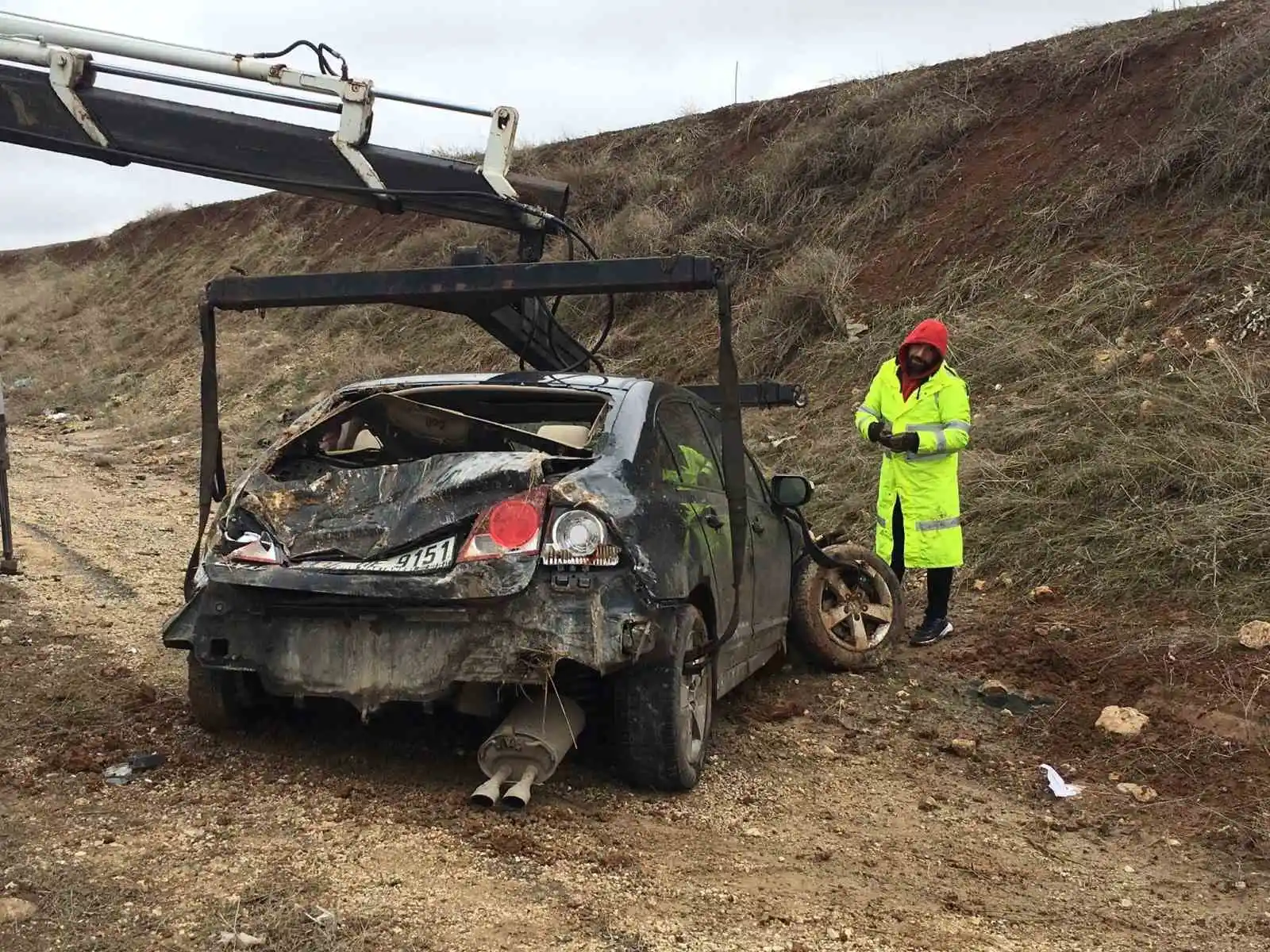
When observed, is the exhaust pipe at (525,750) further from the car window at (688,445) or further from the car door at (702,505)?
the car window at (688,445)

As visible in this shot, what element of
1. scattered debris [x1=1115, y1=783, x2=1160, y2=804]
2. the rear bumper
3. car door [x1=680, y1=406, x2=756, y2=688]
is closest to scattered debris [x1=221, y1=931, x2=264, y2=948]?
the rear bumper

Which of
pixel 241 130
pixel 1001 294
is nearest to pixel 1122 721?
pixel 241 130

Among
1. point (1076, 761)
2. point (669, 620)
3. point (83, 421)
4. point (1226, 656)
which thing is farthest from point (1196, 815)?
point (83, 421)

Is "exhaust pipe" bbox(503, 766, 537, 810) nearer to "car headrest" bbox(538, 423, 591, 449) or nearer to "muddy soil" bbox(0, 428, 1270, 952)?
"muddy soil" bbox(0, 428, 1270, 952)

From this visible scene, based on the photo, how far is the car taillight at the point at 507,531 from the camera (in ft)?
12.8

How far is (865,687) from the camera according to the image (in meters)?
6.11

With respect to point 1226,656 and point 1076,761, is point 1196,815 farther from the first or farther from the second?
point 1226,656

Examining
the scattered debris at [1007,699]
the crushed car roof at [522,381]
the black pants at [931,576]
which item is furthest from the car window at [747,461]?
the scattered debris at [1007,699]

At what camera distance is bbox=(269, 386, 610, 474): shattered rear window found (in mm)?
4512

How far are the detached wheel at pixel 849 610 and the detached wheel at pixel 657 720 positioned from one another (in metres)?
2.11

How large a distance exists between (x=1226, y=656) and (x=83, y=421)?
20.0 m

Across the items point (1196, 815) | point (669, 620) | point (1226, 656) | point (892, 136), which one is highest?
point (892, 136)

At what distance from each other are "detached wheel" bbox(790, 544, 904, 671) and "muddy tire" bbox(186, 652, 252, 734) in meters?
2.95

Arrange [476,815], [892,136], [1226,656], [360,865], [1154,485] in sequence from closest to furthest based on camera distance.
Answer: [360,865], [476,815], [1226,656], [1154,485], [892,136]
